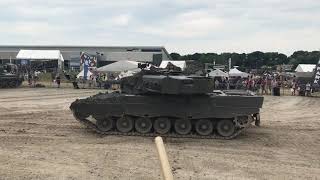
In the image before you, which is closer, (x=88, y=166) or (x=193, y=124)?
(x=88, y=166)

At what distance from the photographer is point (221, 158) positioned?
13.6m

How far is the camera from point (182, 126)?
56.1 ft

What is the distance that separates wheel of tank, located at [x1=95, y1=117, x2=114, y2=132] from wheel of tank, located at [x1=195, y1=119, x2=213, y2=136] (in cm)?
266

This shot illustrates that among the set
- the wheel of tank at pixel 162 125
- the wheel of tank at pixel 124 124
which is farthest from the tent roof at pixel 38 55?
the wheel of tank at pixel 162 125

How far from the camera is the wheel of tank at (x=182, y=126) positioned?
17.1 metres

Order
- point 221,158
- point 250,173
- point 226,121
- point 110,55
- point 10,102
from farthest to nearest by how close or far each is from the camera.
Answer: point 110,55
point 10,102
point 226,121
point 221,158
point 250,173

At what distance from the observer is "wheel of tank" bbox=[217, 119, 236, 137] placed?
667 inches

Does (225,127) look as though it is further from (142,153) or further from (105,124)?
(142,153)

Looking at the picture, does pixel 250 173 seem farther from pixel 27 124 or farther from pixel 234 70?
pixel 234 70

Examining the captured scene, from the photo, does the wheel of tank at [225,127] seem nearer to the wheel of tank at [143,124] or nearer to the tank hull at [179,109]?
the tank hull at [179,109]

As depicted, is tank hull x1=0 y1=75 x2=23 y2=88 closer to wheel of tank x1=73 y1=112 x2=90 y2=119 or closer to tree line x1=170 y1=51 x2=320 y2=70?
wheel of tank x1=73 y1=112 x2=90 y2=119

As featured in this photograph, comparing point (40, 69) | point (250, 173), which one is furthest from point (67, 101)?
point (40, 69)

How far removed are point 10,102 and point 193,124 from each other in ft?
48.6

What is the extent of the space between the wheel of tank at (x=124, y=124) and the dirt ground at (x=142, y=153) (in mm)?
577
